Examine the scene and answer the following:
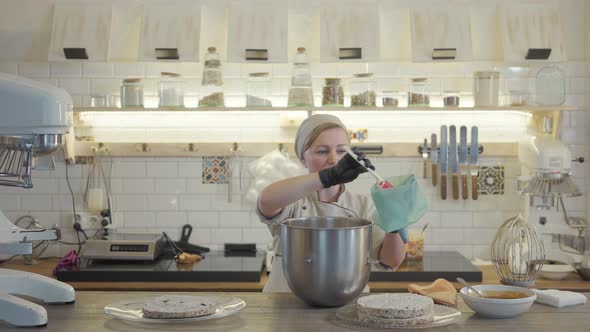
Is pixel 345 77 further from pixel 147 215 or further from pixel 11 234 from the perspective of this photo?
pixel 11 234

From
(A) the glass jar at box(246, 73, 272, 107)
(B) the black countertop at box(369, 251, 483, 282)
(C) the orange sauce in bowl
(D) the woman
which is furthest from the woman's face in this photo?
(A) the glass jar at box(246, 73, 272, 107)

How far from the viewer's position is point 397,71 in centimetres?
488

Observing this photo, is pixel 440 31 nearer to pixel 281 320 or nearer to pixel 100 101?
pixel 100 101

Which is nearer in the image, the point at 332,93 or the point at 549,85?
the point at 332,93

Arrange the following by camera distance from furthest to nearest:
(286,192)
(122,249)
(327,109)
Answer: (327,109)
(122,249)
(286,192)

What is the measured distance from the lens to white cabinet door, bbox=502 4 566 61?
4.68m

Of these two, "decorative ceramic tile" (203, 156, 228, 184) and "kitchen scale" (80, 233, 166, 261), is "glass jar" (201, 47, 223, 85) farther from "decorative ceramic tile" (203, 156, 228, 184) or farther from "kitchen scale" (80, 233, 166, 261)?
"kitchen scale" (80, 233, 166, 261)

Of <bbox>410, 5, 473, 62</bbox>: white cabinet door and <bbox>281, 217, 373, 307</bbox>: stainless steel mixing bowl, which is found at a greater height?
<bbox>410, 5, 473, 62</bbox>: white cabinet door

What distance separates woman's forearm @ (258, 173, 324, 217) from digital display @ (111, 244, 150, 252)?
1786mm

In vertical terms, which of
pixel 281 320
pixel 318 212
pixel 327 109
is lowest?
pixel 281 320

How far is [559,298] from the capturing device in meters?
2.42

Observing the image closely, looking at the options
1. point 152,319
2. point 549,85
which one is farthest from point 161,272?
point 549,85

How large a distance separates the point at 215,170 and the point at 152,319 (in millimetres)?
2773

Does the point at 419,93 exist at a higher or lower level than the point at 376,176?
higher
